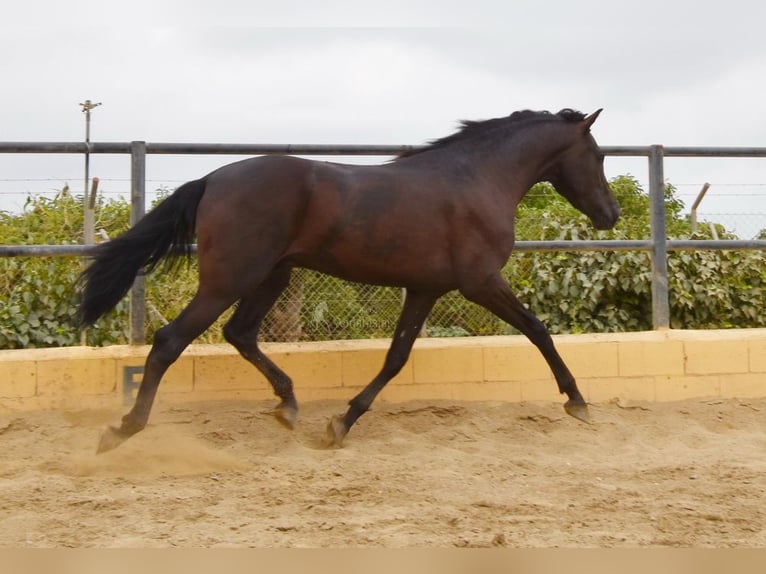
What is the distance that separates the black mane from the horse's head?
8 cm

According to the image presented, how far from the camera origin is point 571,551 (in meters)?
→ 2.91

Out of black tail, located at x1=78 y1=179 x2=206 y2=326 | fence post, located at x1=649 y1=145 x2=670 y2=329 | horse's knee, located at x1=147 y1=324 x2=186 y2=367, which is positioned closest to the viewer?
horse's knee, located at x1=147 y1=324 x2=186 y2=367

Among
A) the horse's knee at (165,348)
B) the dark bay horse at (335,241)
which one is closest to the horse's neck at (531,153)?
the dark bay horse at (335,241)

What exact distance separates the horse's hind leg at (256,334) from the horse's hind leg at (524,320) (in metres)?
1.11

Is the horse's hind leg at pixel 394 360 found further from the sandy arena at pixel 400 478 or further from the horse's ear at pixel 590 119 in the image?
the horse's ear at pixel 590 119

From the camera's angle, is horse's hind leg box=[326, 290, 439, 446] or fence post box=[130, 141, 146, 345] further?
fence post box=[130, 141, 146, 345]

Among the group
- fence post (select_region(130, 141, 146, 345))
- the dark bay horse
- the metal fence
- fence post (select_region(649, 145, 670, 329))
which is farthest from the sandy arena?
the metal fence

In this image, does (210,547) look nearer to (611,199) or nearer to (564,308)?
(611,199)

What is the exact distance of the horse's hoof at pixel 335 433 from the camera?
497 centimetres

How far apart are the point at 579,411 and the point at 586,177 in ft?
4.84

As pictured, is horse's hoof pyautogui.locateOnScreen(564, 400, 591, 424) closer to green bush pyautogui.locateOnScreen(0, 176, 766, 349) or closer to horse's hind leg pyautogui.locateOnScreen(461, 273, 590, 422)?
horse's hind leg pyautogui.locateOnScreen(461, 273, 590, 422)

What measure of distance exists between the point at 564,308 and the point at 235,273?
3.91m

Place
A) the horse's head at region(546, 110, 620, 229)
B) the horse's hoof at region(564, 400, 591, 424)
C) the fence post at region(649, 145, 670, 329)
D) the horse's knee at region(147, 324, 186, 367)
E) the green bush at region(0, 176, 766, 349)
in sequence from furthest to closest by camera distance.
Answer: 1. the green bush at region(0, 176, 766, 349)
2. the fence post at region(649, 145, 670, 329)
3. the horse's head at region(546, 110, 620, 229)
4. the horse's hoof at region(564, 400, 591, 424)
5. the horse's knee at region(147, 324, 186, 367)

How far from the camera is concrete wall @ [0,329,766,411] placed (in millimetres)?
5402
